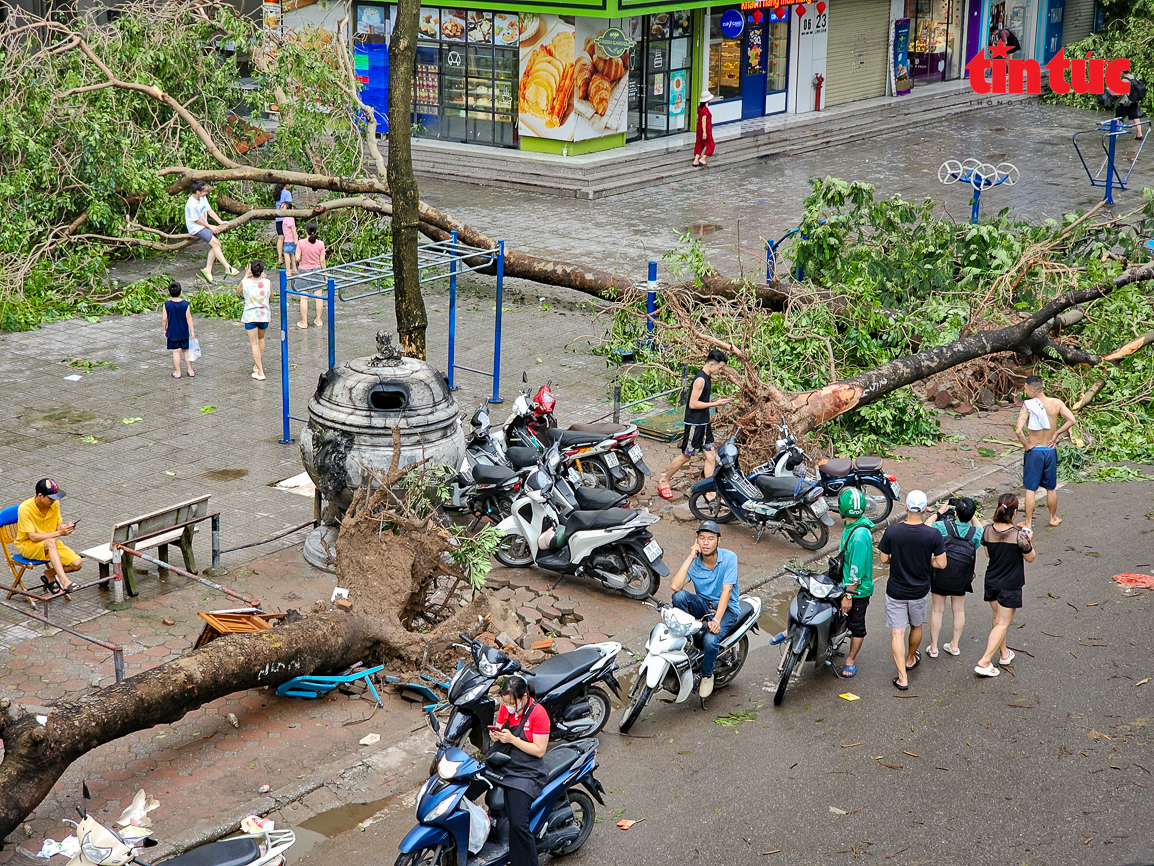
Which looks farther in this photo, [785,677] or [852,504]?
[852,504]

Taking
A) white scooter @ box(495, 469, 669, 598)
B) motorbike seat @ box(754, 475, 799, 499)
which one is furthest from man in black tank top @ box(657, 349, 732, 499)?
white scooter @ box(495, 469, 669, 598)

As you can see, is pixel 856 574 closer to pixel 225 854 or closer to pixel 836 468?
pixel 836 468

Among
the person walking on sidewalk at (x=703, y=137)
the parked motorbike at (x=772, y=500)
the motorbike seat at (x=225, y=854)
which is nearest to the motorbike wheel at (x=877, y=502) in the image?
the parked motorbike at (x=772, y=500)

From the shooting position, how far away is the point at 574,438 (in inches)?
472

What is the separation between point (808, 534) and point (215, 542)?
17.1 feet

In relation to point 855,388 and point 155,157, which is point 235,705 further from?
point 155,157

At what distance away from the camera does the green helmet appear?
9.21 meters

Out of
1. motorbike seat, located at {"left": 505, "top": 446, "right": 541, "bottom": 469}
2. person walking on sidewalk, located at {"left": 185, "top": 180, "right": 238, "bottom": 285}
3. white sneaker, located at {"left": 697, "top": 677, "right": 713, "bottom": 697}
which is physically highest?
person walking on sidewalk, located at {"left": 185, "top": 180, "right": 238, "bottom": 285}

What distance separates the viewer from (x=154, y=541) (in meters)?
9.82

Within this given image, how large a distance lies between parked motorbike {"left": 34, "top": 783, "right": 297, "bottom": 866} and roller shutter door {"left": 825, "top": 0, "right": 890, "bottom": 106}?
31.5 m

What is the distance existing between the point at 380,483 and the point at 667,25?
2292cm

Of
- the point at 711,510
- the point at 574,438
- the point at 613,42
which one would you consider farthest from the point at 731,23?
the point at 711,510

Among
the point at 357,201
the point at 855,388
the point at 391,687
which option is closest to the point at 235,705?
the point at 391,687

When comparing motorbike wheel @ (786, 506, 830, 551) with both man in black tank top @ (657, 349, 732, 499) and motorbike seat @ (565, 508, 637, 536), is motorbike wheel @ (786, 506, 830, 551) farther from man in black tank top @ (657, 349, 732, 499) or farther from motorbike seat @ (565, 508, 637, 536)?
motorbike seat @ (565, 508, 637, 536)
